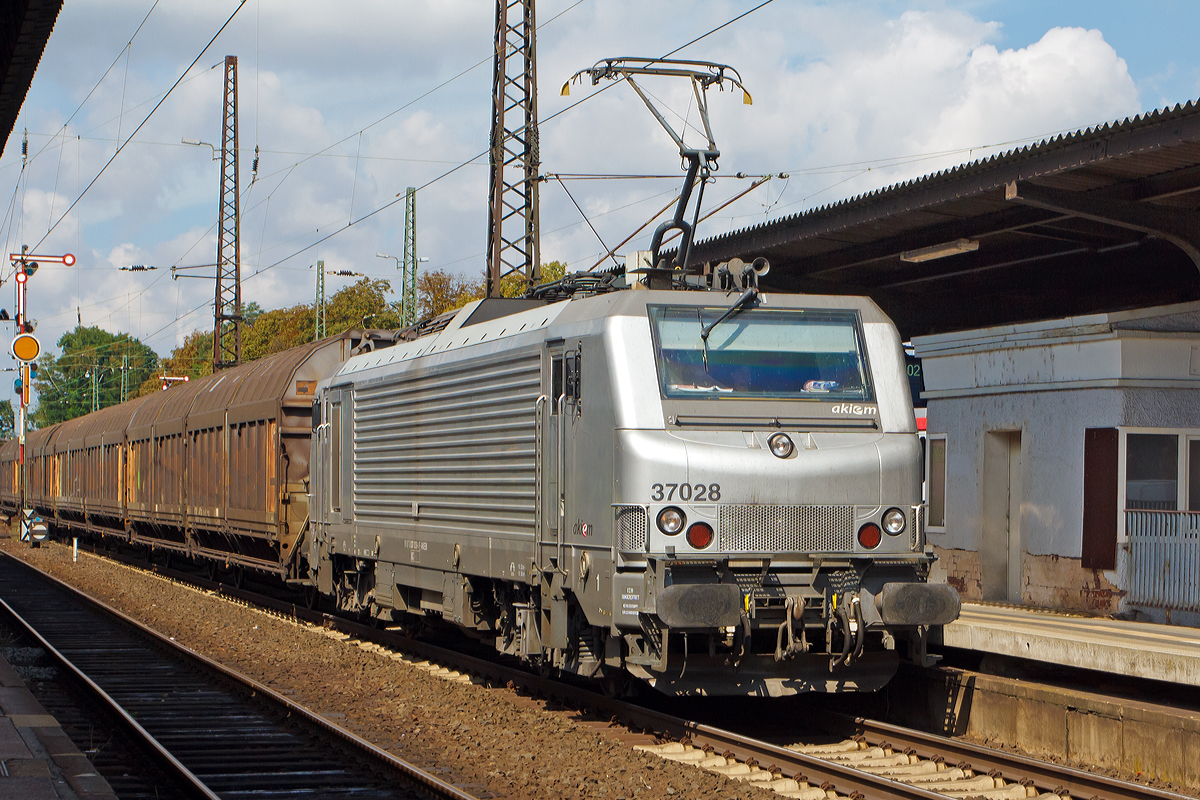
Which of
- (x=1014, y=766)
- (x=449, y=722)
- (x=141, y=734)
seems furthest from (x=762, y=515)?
(x=141, y=734)

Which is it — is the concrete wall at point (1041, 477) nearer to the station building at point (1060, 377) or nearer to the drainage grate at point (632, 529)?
the station building at point (1060, 377)

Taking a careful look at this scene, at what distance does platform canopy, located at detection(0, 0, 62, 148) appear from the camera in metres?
7.76

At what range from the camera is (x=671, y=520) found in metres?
9.09

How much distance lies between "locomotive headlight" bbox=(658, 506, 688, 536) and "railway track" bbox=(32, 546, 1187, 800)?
5.05ft

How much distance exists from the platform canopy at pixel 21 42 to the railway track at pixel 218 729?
15.9ft

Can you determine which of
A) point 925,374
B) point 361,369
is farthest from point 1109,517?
point 361,369

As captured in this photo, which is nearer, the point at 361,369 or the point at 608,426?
the point at 608,426

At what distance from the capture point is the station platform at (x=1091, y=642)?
30.4 feet

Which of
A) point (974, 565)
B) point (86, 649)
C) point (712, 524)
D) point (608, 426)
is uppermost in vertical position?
point (608, 426)

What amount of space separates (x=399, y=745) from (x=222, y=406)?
1376 cm

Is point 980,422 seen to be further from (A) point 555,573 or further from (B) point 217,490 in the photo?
(B) point 217,490

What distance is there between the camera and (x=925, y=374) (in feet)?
59.0

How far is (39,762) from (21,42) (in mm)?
4547

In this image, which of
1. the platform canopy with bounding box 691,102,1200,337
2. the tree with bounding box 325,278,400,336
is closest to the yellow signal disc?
the platform canopy with bounding box 691,102,1200,337
